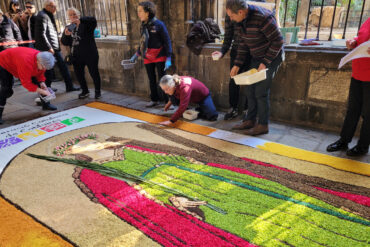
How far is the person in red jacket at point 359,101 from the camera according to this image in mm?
2443

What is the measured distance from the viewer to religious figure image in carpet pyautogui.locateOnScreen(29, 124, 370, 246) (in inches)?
69.7

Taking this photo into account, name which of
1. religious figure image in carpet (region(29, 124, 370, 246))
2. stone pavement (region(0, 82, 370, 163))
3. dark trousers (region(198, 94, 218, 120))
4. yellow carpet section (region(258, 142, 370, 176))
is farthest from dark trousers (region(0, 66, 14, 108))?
yellow carpet section (region(258, 142, 370, 176))

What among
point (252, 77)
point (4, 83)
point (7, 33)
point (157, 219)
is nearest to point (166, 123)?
point (252, 77)

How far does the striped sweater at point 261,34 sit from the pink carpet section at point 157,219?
1.92m

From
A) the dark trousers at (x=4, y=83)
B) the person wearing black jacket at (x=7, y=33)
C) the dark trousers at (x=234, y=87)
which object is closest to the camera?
the dark trousers at (x=234, y=87)

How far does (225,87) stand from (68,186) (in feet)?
8.59

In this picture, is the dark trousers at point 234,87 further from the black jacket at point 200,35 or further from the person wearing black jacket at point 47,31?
the person wearing black jacket at point 47,31

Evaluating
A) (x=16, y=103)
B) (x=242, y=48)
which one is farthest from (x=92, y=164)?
(x=16, y=103)

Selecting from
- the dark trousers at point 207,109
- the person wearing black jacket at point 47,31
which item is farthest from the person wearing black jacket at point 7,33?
the dark trousers at point 207,109

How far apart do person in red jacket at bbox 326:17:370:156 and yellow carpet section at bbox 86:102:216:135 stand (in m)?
1.47

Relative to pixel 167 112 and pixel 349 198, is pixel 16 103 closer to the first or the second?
pixel 167 112

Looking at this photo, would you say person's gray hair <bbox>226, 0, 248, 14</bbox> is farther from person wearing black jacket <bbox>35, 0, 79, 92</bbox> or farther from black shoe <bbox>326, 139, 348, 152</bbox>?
Answer: person wearing black jacket <bbox>35, 0, 79, 92</bbox>

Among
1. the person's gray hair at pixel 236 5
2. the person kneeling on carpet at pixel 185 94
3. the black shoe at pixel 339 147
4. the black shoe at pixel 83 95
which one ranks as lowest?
the black shoe at pixel 339 147

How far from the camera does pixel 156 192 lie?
221cm
